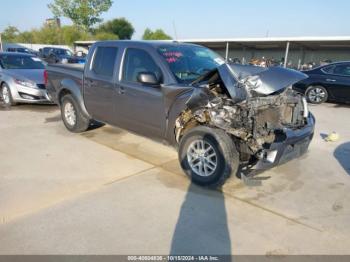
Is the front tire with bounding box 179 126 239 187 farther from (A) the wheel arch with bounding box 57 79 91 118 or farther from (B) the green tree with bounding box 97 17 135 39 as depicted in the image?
(B) the green tree with bounding box 97 17 135 39

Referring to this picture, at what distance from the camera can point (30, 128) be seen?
7035 millimetres

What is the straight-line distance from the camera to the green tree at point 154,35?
6379 cm

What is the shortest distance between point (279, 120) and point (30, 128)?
17.5ft

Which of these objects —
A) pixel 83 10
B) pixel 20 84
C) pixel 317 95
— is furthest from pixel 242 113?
pixel 83 10

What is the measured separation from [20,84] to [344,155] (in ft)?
27.3

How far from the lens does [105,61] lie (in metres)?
5.70

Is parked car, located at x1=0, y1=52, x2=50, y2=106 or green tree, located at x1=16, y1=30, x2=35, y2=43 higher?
green tree, located at x1=16, y1=30, x2=35, y2=43

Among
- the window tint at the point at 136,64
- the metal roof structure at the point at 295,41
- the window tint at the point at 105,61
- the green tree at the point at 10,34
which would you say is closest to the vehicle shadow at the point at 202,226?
the window tint at the point at 136,64

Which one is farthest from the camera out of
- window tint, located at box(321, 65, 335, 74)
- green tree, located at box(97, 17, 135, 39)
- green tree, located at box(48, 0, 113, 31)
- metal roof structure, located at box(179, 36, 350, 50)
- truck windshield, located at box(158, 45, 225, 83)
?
green tree, located at box(97, 17, 135, 39)

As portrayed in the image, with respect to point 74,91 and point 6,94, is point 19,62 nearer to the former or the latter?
point 6,94

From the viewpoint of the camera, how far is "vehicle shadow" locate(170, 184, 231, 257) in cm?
298

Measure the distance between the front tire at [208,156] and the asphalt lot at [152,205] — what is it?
182 mm

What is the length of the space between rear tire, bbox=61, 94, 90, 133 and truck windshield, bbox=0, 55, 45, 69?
426cm

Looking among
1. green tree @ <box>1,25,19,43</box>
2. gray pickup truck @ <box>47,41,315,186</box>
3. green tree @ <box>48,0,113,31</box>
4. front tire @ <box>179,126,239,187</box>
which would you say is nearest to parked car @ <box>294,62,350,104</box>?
gray pickup truck @ <box>47,41,315,186</box>
